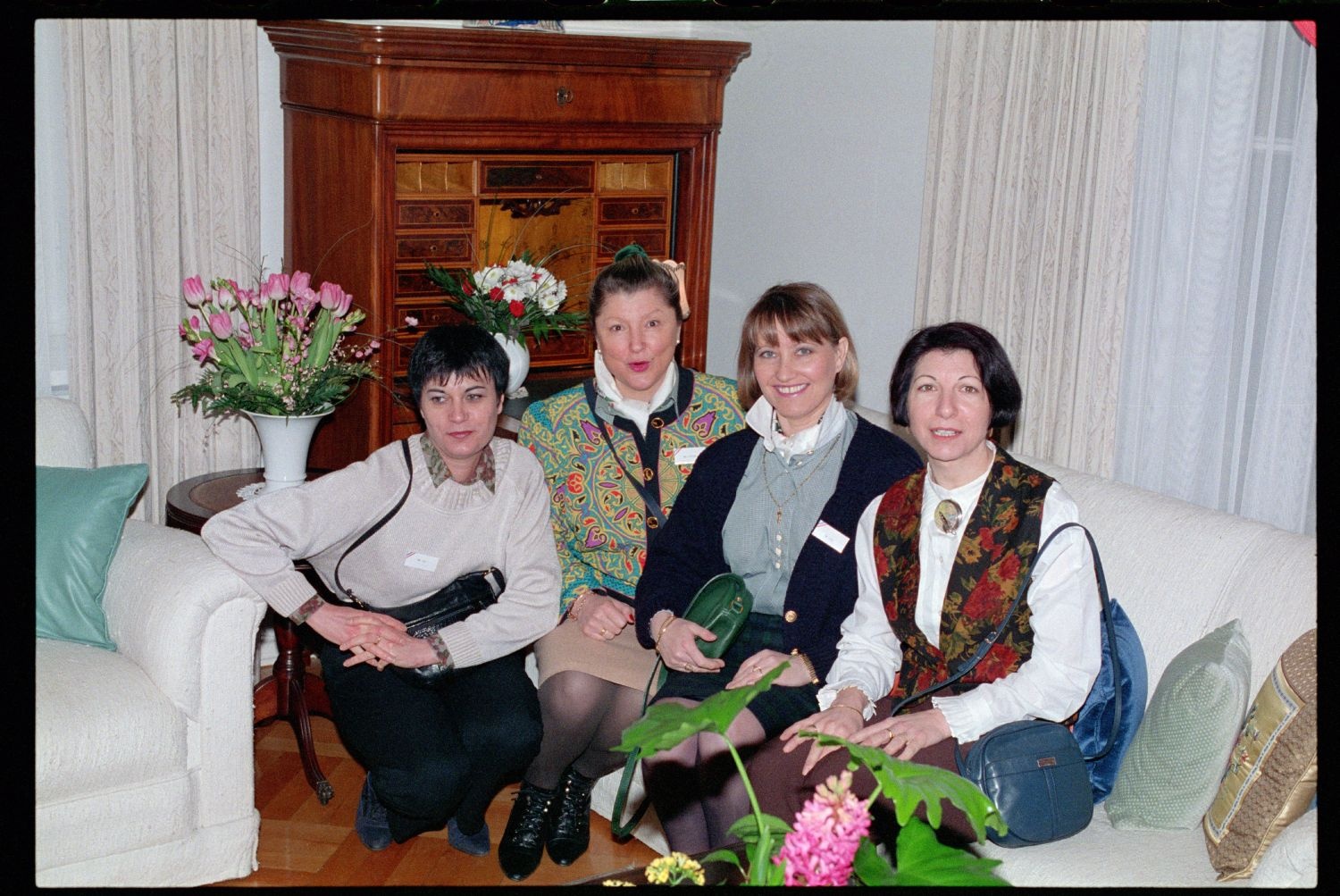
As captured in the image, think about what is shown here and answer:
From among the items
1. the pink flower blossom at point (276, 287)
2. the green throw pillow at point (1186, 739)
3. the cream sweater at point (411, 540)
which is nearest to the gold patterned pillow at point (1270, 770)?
the green throw pillow at point (1186, 739)

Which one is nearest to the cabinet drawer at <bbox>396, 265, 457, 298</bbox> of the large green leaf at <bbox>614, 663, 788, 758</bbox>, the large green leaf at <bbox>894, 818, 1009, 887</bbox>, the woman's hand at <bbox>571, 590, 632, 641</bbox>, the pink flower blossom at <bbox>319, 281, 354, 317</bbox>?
the pink flower blossom at <bbox>319, 281, 354, 317</bbox>

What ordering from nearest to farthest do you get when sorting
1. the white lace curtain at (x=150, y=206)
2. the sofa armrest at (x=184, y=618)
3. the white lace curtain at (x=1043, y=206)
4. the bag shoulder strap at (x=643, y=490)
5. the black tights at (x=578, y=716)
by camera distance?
the sofa armrest at (x=184, y=618) < the black tights at (x=578, y=716) < the bag shoulder strap at (x=643, y=490) < the white lace curtain at (x=1043, y=206) < the white lace curtain at (x=150, y=206)

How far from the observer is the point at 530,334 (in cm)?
401

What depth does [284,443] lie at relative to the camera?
130 inches

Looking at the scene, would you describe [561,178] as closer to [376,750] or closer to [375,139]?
[375,139]

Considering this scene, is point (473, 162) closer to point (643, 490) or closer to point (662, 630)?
point (643, 490)

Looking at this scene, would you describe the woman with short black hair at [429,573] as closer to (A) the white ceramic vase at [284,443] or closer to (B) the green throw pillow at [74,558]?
(B) the green throw pillow at [74,558]

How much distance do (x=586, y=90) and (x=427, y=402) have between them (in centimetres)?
135

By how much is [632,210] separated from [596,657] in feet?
5.46

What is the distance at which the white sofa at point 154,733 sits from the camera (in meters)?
2.55

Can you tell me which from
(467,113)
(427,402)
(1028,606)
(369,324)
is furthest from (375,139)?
(1028,606)

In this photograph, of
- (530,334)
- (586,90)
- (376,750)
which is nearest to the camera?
(376,750)

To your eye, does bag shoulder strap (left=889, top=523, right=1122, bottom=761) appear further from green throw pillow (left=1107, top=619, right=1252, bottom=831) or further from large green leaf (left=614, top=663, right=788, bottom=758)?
large green leaf (left=614, top=663, right=788, bottom=758)

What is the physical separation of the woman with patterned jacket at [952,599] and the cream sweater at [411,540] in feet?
2.13
